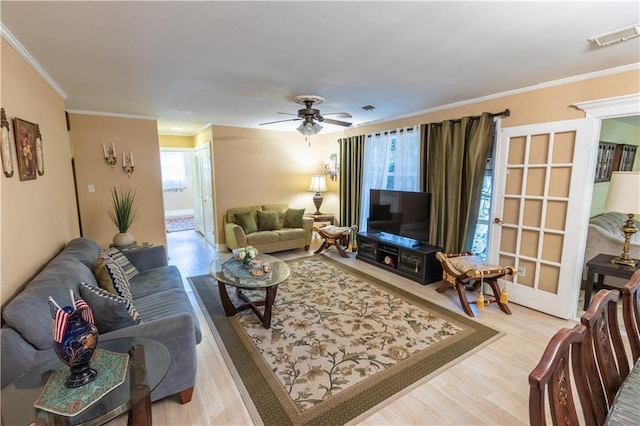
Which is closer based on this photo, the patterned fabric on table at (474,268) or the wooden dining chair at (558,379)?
the wooden dining chair at (558,379)

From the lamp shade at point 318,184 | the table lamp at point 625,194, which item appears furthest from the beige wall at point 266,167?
the table lamp at point 625,194

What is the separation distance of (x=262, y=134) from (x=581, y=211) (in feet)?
16.3

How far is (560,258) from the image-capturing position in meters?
3.01

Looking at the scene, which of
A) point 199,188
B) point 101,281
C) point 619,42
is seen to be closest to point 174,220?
point 199,188

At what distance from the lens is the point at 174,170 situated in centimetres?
940

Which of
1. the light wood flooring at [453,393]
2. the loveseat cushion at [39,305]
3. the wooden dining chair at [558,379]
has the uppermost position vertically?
the wooden dining chair at [558,379]

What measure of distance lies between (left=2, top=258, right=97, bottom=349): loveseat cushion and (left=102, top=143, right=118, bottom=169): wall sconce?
2.90m

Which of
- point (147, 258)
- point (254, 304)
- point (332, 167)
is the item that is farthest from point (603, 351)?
point (332, 167)

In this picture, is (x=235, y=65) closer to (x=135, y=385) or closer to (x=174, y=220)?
(x=135, y=385)

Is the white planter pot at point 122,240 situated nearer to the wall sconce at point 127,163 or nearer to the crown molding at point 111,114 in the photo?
the wall sconce at point 127,163

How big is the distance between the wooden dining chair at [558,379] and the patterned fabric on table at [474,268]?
220 cm

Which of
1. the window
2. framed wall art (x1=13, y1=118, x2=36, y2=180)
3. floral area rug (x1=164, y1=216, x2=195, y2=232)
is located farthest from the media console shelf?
the window

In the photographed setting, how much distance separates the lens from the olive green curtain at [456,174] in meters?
3.49

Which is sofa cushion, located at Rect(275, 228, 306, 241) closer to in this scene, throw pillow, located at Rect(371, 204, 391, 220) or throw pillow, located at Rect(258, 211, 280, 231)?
throw pillow, located at Rect(258, 211, 280, 231)
